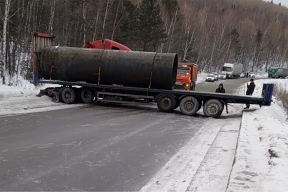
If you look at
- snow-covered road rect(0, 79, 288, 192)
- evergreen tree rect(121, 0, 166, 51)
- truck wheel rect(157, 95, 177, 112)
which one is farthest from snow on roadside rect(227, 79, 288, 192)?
evergreen tree rect(121, 0, 166, 51)

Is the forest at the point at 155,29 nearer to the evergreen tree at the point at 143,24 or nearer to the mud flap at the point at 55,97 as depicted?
the evergreen tree at the point at 143,24

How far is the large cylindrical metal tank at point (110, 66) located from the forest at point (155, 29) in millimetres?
5133

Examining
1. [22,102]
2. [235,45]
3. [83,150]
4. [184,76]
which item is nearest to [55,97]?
[22,102]

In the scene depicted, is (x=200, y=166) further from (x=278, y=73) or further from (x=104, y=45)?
(x=278, y=73)

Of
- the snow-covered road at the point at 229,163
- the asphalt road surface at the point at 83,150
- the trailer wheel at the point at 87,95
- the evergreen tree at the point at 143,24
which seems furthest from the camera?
the evergreen tree at the point at 143,24

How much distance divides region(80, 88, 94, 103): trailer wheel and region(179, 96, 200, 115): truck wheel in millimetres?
4690

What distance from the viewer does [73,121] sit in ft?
37.2

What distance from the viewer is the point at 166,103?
1588 cm

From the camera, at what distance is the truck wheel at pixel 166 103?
15.8 meters

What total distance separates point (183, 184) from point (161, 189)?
1.59 feet

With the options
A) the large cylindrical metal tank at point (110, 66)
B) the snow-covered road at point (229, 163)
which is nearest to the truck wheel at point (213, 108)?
the large cylindrical metal tank at point (110, 66)

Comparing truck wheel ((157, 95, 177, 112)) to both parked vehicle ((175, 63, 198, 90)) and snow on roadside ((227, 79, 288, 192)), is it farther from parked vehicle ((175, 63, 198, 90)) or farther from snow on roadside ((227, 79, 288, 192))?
parked vehicle ((175, 63, 198, 90))

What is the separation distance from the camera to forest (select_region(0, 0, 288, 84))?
3025 cm

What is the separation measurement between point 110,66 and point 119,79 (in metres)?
0.76
